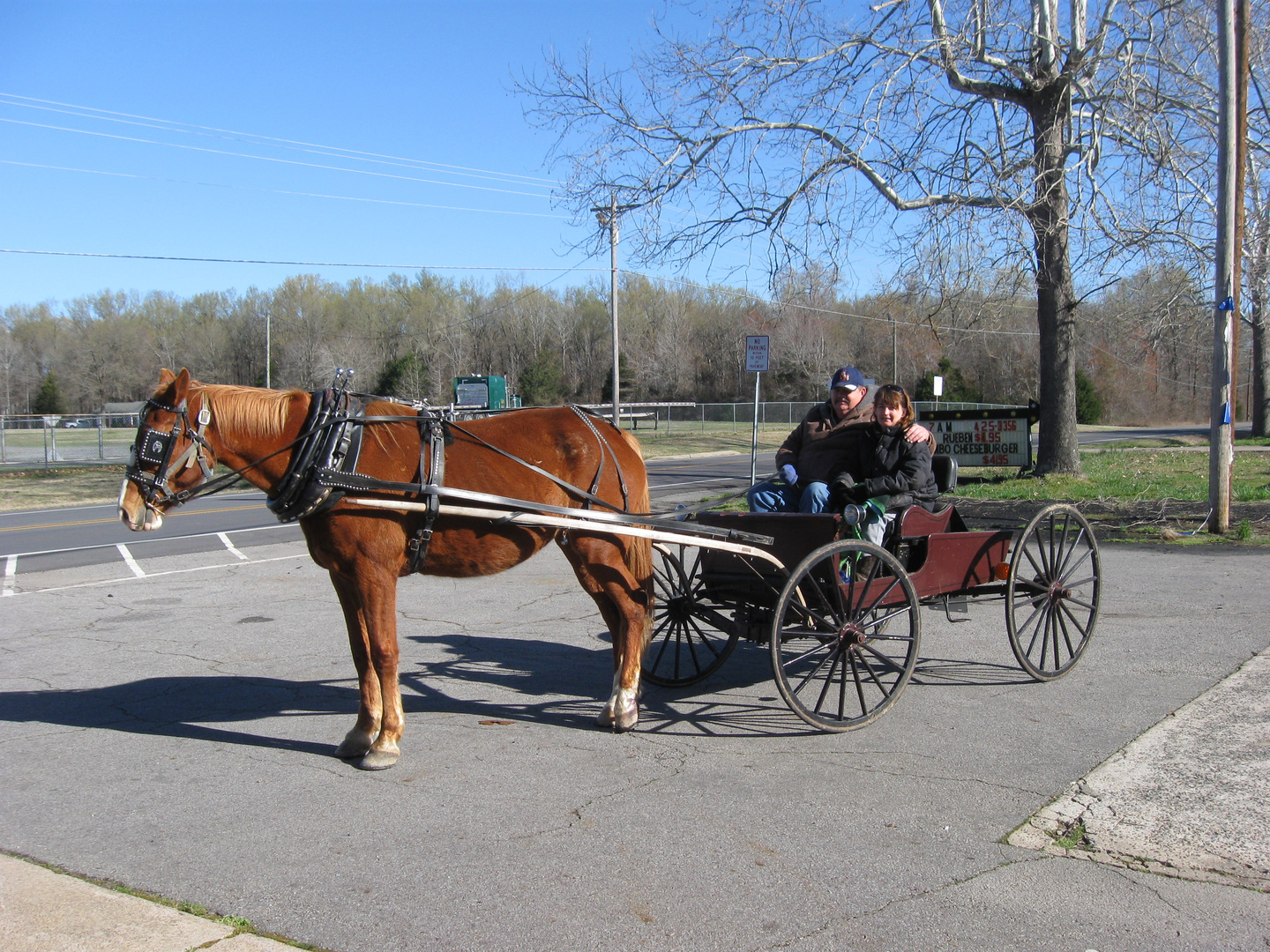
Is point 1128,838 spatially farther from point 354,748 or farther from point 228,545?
point 228,545

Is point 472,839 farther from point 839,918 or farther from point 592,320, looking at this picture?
point 592,320

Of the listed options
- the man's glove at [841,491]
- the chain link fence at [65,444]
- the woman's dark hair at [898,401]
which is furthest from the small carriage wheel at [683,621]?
the chain link fence at [65,444]

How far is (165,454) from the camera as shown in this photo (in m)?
4.81

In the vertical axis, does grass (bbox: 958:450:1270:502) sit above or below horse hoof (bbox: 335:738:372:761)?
above

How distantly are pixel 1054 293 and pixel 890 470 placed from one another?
12.2m

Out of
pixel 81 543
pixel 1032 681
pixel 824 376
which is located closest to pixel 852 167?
pixel 1032 681

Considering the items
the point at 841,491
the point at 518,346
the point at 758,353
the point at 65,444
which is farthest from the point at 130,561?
the point at 518,346

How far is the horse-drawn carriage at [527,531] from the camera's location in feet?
16.1

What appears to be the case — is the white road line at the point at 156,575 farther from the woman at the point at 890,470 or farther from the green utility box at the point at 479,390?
the green utility box at the point at 479,390

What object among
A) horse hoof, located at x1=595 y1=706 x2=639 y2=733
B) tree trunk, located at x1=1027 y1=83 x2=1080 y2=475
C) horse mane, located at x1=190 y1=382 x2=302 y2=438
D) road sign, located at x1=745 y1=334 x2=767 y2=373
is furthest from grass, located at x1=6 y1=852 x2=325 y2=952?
road sign, located at x1=745 y1=334 x2=767 y2=373

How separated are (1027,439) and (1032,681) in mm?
12921

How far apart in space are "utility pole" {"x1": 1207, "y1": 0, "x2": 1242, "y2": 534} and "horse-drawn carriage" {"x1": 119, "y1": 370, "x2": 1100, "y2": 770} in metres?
7.23

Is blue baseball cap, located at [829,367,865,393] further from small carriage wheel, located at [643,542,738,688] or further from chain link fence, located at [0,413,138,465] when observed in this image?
chain link fence, located at [0,413,138,465]

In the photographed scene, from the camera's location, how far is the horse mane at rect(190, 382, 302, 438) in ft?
16.4
